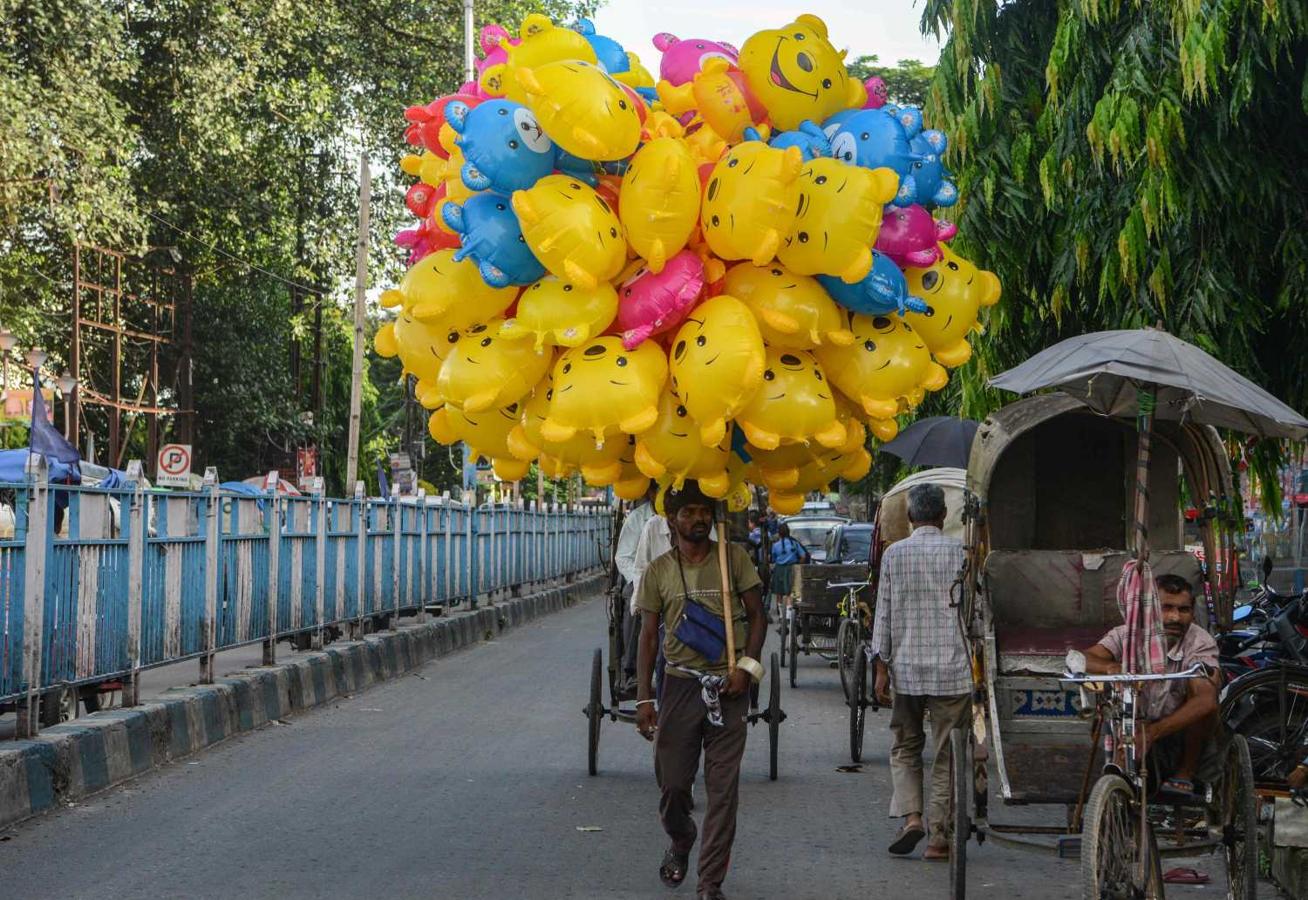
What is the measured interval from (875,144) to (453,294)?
175 centimetres

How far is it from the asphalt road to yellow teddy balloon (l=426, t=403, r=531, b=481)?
70.9 inches

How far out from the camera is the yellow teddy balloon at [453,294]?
6730mm

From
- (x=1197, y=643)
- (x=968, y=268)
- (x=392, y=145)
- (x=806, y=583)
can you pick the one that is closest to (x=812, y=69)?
(x=968, y=268)

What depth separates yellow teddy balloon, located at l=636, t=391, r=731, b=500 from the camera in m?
6.56

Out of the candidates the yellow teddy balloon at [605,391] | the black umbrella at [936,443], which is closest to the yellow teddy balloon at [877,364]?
the yellow teddy balloon at [605,391]

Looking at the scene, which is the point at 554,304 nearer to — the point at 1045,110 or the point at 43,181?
the point at 1045,110

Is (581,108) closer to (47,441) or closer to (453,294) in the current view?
(453,294)

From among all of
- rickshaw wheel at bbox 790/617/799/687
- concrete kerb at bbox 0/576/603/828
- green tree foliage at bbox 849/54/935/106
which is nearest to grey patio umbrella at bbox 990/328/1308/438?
concrete kerb at bbox 0/576/603/828

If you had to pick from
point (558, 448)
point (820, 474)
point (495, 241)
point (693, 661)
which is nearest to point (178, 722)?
point (693, 661)

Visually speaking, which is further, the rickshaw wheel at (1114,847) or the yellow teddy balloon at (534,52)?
the yellow teddy balloon at (534,52)

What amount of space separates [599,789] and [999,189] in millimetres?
4946

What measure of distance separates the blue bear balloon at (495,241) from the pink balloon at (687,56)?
3.45 ft

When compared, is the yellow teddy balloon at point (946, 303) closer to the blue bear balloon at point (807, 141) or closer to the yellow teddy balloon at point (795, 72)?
the blue bear balloon at point (807, 141)

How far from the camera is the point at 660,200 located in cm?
627
